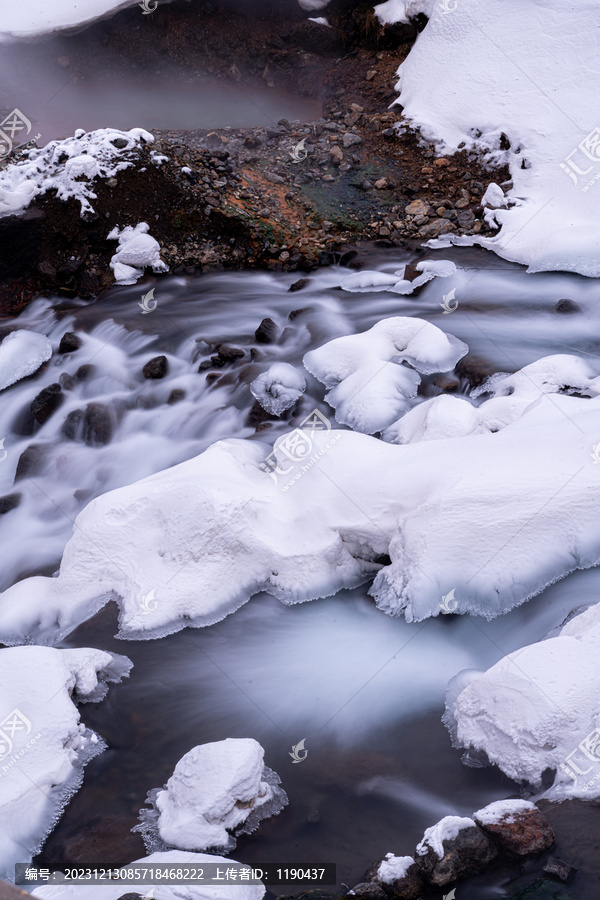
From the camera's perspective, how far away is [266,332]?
630cm

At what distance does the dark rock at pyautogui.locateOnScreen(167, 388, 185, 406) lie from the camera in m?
5.96

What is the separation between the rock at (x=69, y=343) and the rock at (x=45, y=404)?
0.68 meters

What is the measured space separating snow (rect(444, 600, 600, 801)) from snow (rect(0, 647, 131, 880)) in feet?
6.30

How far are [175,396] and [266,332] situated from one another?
3.43ft

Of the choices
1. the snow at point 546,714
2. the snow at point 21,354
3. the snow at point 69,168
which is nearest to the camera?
the snow at point 546,714

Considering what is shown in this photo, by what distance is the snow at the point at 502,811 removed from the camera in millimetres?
2775

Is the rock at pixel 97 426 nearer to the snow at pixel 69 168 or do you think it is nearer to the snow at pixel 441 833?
the snow at pixel 69 168

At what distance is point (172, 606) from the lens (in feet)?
13.3

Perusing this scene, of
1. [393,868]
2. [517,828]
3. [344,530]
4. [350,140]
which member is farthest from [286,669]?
[350,140]

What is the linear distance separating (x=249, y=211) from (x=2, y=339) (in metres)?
3.00

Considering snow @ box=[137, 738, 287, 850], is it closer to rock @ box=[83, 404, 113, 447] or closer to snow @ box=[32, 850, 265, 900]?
snow @ box=[32, 850, 265, 900]

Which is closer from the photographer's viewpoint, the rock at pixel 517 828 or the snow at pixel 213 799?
the rock at pixel 517 828

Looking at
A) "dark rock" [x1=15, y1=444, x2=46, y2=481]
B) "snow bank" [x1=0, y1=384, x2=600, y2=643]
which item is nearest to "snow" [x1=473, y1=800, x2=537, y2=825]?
"snow bank" [x1=0, y1=384, x2=600, y2=643]

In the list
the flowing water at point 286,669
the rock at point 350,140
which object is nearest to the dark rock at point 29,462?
the flowing water at point 286,669
